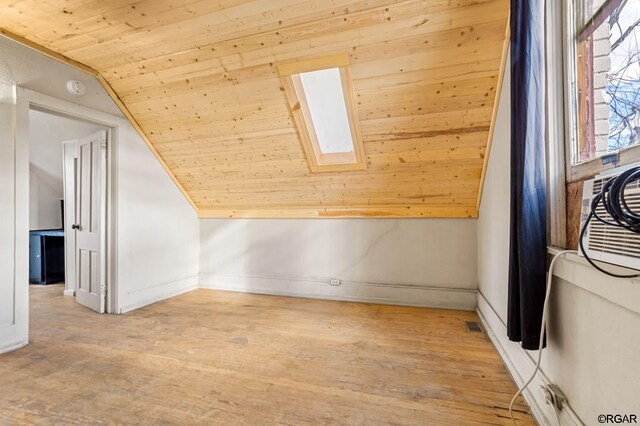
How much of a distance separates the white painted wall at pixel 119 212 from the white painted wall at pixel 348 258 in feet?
1.61

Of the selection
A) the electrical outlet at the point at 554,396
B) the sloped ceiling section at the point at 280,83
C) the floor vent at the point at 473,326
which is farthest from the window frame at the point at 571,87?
the floor vent at the point at 473,326

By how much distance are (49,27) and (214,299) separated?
2874 millimetres

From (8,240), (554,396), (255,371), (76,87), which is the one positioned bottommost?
(255,371)

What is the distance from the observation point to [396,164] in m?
2.74

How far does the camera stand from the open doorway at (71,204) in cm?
295

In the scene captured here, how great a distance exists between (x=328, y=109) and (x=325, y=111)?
0.03 meters

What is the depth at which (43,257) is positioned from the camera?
4164 millimetres

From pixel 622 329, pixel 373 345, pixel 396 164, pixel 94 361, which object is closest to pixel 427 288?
pixel 373 345

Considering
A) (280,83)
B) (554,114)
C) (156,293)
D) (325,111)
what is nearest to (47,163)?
(156,293)

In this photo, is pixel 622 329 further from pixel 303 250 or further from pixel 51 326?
pixel 51 326

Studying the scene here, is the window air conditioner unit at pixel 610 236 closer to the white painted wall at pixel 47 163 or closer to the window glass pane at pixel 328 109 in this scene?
the window glass pane at pixel 328 109

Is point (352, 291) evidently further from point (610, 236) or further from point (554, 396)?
point (610, 236)

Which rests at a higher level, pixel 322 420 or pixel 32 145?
pixel 32 145

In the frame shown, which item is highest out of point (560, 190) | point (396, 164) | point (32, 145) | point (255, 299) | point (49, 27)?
point (49, 27)
